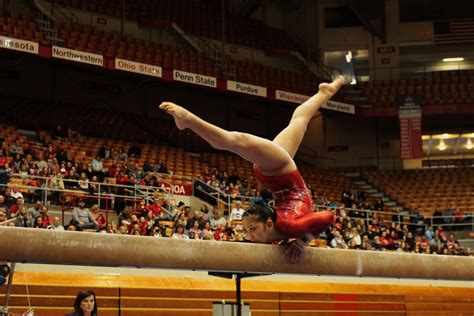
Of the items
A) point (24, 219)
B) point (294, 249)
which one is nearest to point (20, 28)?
point (24, 219)

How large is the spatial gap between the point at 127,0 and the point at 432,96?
1174 centimetres

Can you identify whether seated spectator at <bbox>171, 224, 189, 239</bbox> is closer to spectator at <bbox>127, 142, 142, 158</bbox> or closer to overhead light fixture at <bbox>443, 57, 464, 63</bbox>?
spectator at <bbox>127, 142, 142, 158</bbox>

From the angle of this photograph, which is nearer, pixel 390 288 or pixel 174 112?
pixel 174 112

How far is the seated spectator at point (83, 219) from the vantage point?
41.1 ft

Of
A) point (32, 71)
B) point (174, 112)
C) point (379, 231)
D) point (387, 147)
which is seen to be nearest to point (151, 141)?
point (32, 71)

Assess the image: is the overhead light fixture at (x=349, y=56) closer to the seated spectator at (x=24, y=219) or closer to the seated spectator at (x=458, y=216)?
the seated spectator at (x=458, y=216)

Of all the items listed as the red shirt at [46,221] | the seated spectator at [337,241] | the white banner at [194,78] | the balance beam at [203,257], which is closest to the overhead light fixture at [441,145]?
the white banner at [194,78]

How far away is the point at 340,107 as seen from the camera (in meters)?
26.3

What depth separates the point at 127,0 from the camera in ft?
84.5

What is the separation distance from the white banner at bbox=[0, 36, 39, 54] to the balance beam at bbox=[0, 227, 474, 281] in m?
14.8

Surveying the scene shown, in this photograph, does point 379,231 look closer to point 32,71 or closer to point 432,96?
point 432,96

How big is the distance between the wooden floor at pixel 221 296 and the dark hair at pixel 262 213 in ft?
16.5

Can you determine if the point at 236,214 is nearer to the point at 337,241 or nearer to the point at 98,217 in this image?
the point at 337,241

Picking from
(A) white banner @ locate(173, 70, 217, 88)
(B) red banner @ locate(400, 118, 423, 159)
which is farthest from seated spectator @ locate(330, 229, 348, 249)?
(B) red banner @ locate(400, 118, 423, 159)
